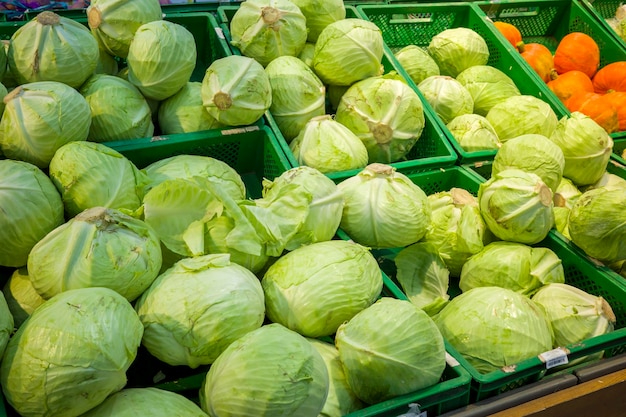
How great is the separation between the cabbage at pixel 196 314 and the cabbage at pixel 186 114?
112 centimetres

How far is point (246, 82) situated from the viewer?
8.54 ft

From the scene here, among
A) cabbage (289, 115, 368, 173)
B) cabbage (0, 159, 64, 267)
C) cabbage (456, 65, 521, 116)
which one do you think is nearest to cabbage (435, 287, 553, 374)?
cabbage (289, 115, 368, 173)

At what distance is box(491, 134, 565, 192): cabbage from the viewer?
290 centimetres

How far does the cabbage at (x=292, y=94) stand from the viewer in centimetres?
301

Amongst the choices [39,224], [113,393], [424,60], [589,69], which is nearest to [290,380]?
[113,393]

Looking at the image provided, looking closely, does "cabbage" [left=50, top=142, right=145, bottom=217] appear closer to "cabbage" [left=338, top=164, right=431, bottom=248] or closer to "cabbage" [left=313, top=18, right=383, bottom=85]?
"cabbage" [left=338, top=164, right=431, bottom=248]

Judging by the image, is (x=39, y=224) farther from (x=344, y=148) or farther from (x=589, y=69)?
(x=589, y=69)

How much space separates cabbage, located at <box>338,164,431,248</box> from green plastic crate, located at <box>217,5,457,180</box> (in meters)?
0.28

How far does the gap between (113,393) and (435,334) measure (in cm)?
108

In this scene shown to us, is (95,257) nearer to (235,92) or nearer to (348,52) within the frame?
(235,92)

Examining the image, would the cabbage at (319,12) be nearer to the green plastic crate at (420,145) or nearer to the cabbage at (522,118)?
the green plastic crate at (420,145)

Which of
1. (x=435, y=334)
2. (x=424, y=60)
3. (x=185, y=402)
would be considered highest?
(x=424, y=60)

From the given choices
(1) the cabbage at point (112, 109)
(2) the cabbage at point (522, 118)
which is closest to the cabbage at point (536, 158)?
(2) the cabbage at point (522, 118)

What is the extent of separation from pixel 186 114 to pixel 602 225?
2.17 metres
